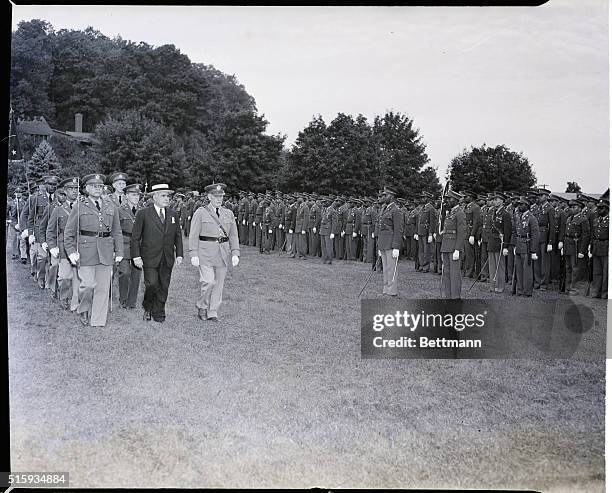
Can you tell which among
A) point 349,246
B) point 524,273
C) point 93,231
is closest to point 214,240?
point 93,231

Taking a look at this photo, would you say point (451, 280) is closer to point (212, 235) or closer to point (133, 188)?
point (212, 235)

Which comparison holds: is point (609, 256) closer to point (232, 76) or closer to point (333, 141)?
point (333, 141)

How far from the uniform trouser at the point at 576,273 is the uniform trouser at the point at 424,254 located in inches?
42.4

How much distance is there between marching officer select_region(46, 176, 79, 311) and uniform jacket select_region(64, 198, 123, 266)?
0.21ft

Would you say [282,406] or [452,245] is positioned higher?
[452,245]

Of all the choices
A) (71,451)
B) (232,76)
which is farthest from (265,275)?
(71,451)

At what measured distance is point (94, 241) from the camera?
5570 millimetres

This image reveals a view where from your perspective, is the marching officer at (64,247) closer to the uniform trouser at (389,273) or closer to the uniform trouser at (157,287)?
the uniform trouser at (157,287)

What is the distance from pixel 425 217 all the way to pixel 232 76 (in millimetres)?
1955

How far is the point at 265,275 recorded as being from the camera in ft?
18.2

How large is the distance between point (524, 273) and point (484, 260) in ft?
1.07

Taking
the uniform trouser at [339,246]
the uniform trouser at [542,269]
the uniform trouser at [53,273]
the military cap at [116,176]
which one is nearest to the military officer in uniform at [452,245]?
the uniform trouser at [542,269]

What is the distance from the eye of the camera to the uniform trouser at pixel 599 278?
5.14 meters

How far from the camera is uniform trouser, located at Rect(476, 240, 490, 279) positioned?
536 cm
